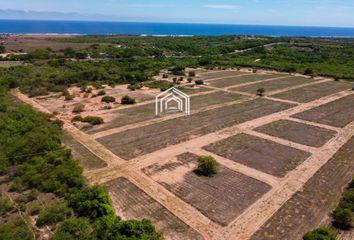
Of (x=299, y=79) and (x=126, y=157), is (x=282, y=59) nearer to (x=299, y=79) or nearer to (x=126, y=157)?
(x=299, y=79)

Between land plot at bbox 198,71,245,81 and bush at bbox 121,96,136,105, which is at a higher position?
bush at bbox 121,96,136,105

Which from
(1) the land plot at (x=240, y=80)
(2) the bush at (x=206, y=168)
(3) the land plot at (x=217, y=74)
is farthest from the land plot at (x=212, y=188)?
(3) the land plot at (x=217, y=74)

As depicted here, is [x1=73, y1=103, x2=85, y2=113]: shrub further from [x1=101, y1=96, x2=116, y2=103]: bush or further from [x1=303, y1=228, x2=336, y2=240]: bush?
[x1=303, y1=228, x2=336, y2=240]: bush

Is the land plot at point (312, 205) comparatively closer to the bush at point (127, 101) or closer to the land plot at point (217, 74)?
the bush at point (127, 101)

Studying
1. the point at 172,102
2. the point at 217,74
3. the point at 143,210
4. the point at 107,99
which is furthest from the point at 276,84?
the point at 143,210

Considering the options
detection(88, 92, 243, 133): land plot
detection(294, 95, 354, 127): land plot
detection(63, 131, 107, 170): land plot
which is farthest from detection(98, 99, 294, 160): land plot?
detection(294, 95, 354, 127): land plot

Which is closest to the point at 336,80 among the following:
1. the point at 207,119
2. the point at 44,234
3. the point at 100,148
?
the point at 207,119
